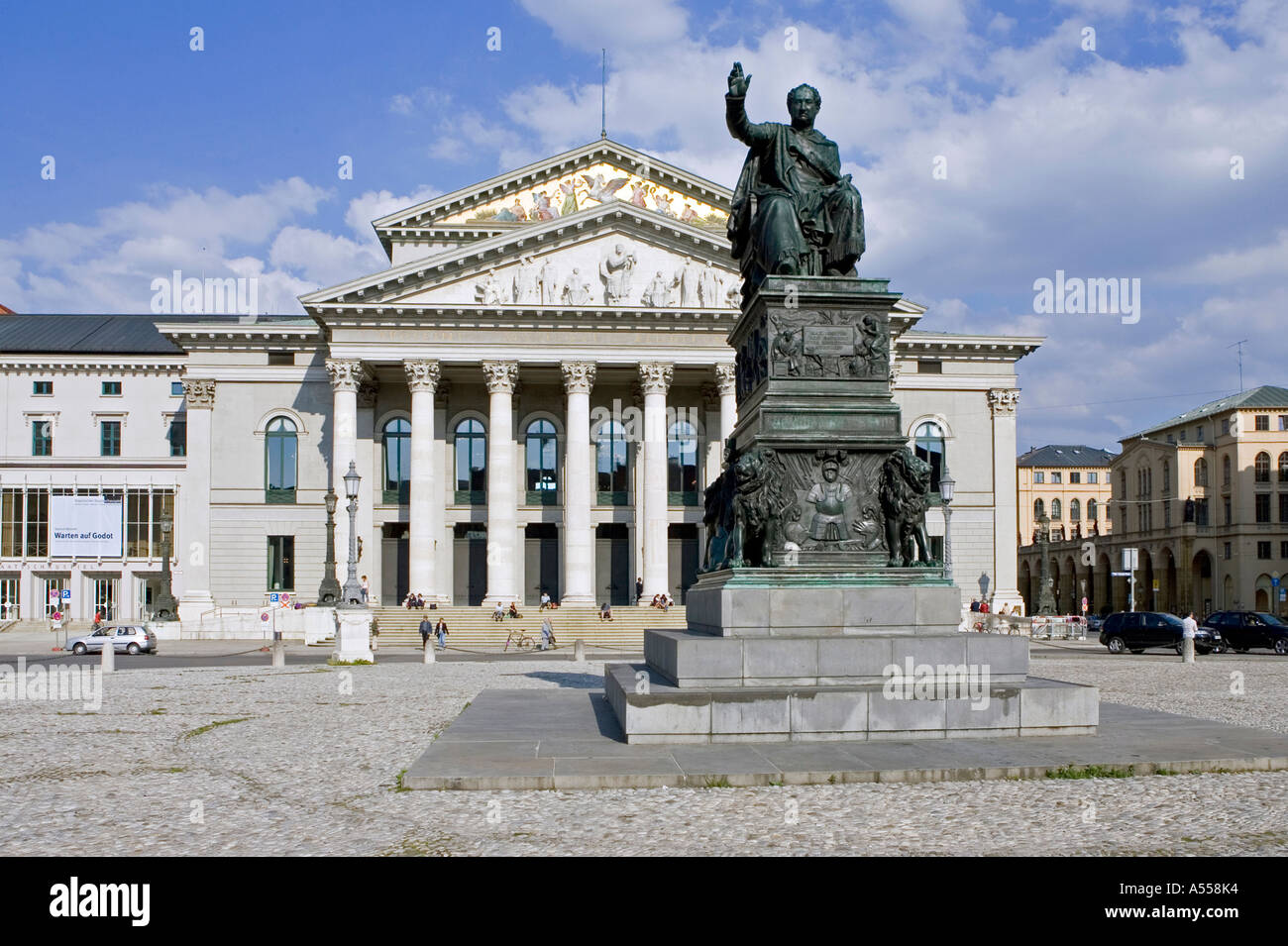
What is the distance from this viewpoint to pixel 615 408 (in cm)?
6444

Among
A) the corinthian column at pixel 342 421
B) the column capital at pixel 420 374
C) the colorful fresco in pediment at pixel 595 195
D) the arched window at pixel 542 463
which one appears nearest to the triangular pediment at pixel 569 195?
the colorful fresco in pediment at pixel 595 195

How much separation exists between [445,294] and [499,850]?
5235 centimetres

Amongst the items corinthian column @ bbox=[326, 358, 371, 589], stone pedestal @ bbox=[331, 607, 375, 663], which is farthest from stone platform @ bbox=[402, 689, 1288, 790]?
corinthian column @ bbox=[326, 358, 371, 589]

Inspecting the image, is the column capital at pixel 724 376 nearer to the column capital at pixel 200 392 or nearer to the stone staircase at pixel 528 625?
the stone staircase at pixel 528 625

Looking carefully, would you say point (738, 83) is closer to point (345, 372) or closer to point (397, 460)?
point (345, 372)

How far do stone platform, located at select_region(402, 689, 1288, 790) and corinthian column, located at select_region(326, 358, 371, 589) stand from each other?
4625 cm

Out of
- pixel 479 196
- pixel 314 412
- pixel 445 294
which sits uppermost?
pixel 479 196

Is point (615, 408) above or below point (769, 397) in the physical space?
above

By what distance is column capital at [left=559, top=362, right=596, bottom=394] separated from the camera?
5852 centimetres

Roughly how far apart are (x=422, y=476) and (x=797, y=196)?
46.8 metres

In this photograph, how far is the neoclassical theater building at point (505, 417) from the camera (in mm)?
58281

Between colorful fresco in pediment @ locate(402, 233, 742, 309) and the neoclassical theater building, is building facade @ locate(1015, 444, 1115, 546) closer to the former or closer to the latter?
the neoclassical theater building
